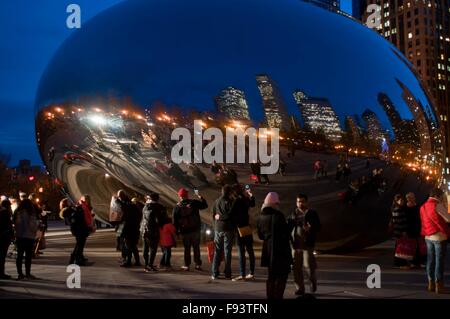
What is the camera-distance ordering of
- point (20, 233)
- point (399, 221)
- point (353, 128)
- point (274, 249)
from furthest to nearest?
point (399, 221) → point (353, 128) → point (20, 233) → point (274, 249)

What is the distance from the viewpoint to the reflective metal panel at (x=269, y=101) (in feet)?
29.7

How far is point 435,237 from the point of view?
23.8 feet

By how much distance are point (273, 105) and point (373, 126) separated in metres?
1.76

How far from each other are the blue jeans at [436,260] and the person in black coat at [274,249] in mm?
2425

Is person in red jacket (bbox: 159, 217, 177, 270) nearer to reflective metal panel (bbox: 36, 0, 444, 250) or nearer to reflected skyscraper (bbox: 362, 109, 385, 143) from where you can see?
reflective metal panel (bbox: 36, 0, 444, 250)

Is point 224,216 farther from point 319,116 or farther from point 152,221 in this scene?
point 319,116

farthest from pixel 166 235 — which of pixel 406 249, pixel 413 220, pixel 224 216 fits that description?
pixel 413 220

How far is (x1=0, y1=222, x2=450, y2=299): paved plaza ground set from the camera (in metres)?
6.97

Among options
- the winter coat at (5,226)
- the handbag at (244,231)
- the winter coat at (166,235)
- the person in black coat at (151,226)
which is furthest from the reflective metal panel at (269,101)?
the winter coat at (5,226)

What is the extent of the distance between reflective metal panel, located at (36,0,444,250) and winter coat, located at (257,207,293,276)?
305cm

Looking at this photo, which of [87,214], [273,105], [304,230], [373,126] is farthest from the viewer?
[87,214]

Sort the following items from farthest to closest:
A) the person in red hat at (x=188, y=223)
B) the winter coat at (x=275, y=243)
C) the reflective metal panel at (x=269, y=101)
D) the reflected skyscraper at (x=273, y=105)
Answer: the person in red hat at (x=188, y=223) < the reflective metal panel at (x=269, y=101) < the reflected skyscraper at (x=273, y=105) < the winter coat at (x=275, y=243)

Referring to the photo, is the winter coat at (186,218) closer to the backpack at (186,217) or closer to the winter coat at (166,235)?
the backpack at (186,217)

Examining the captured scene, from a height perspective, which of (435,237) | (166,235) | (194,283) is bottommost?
(194,283)
